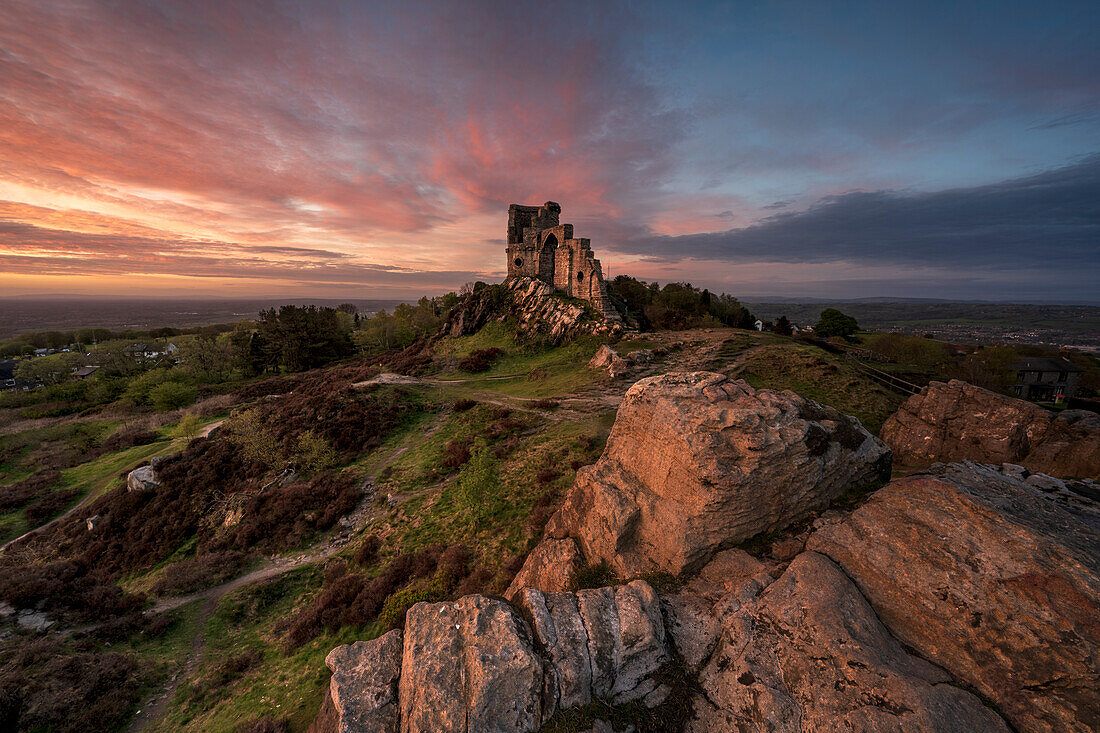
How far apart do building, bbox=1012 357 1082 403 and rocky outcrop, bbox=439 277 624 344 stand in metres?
52.3

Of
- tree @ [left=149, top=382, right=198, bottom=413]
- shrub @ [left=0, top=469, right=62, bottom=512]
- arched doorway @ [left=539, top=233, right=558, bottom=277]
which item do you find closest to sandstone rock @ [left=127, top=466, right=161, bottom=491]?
shrub @ [left=0, top=469, right=62, bottom=512]

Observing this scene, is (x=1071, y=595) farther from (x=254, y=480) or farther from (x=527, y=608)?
(x=254, y=480)

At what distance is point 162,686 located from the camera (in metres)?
14.2

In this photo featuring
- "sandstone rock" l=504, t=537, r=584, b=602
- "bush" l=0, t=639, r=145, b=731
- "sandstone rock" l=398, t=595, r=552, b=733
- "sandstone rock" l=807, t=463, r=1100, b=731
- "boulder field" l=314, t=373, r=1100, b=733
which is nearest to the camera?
"sandstone rock" l=807, t=463, r=1100, b=731

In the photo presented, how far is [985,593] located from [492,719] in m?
10.4

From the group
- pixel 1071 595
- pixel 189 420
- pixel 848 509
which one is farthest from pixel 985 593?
pixel 189 420

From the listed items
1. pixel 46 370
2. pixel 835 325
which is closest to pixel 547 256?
pixel 835 325

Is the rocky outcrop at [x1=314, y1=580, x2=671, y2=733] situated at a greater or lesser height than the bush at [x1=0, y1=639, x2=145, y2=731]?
greater

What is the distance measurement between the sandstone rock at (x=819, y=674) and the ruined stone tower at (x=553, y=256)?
132 ft

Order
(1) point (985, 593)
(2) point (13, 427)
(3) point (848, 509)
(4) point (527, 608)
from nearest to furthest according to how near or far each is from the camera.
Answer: (1) point (985, 593) → (4) point (527, 608) → (3) point (848, 509) → (2) point (13, 427)

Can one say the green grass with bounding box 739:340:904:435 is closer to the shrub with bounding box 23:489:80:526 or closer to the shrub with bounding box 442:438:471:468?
the shrub with bounding box 442:438:471:468

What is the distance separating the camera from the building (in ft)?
147

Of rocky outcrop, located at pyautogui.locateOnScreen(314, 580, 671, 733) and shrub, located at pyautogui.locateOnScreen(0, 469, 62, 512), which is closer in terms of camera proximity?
rocky outcrop, located at pyautogui.locateOnScreen(314, 580, 671, 733)

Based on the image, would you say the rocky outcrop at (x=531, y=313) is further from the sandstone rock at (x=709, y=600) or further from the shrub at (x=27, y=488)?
the shrub at (x=27, y=488)
